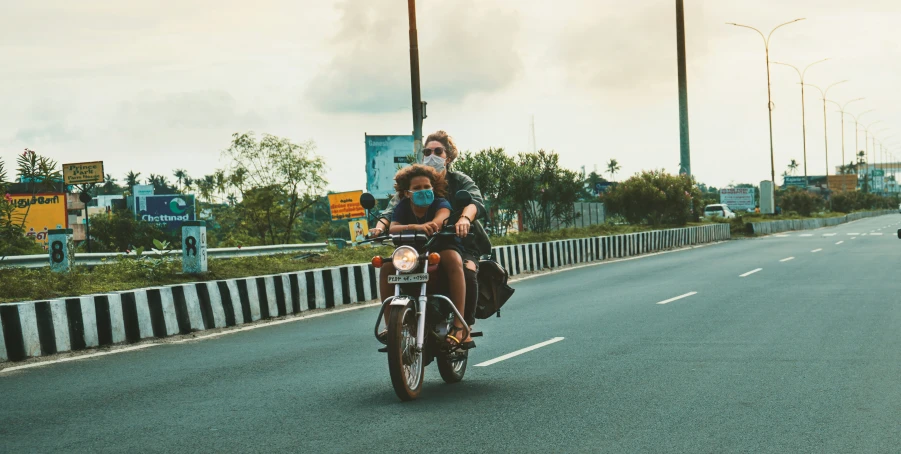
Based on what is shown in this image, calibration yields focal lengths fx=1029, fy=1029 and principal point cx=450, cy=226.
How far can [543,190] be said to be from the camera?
3319 cm

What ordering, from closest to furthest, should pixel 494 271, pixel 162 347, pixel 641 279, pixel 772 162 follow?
pixel 494 271, pixel 162 347, pixel 641 279, pixel 772 162

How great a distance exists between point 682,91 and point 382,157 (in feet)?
59.4

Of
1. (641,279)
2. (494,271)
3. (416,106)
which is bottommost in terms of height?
(641,279)

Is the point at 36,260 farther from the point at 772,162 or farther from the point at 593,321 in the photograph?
the point at 772,162

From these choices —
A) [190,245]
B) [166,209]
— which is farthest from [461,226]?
[166,209]

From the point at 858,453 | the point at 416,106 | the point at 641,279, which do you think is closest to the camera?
the point at 858,453

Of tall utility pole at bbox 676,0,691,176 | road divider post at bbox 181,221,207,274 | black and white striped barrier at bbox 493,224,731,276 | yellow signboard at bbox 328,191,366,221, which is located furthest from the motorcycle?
yellow signboard at bbox 328,191,366,221

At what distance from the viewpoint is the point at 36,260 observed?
24.8m

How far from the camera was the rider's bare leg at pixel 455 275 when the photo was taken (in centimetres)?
727

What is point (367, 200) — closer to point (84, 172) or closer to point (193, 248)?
point (193, 248)

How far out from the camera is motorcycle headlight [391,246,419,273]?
6934mm

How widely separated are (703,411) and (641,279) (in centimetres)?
1363

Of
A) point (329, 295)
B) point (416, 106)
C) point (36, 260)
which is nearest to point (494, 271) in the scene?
point (329, 295)

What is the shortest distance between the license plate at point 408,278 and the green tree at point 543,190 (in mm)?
24643
